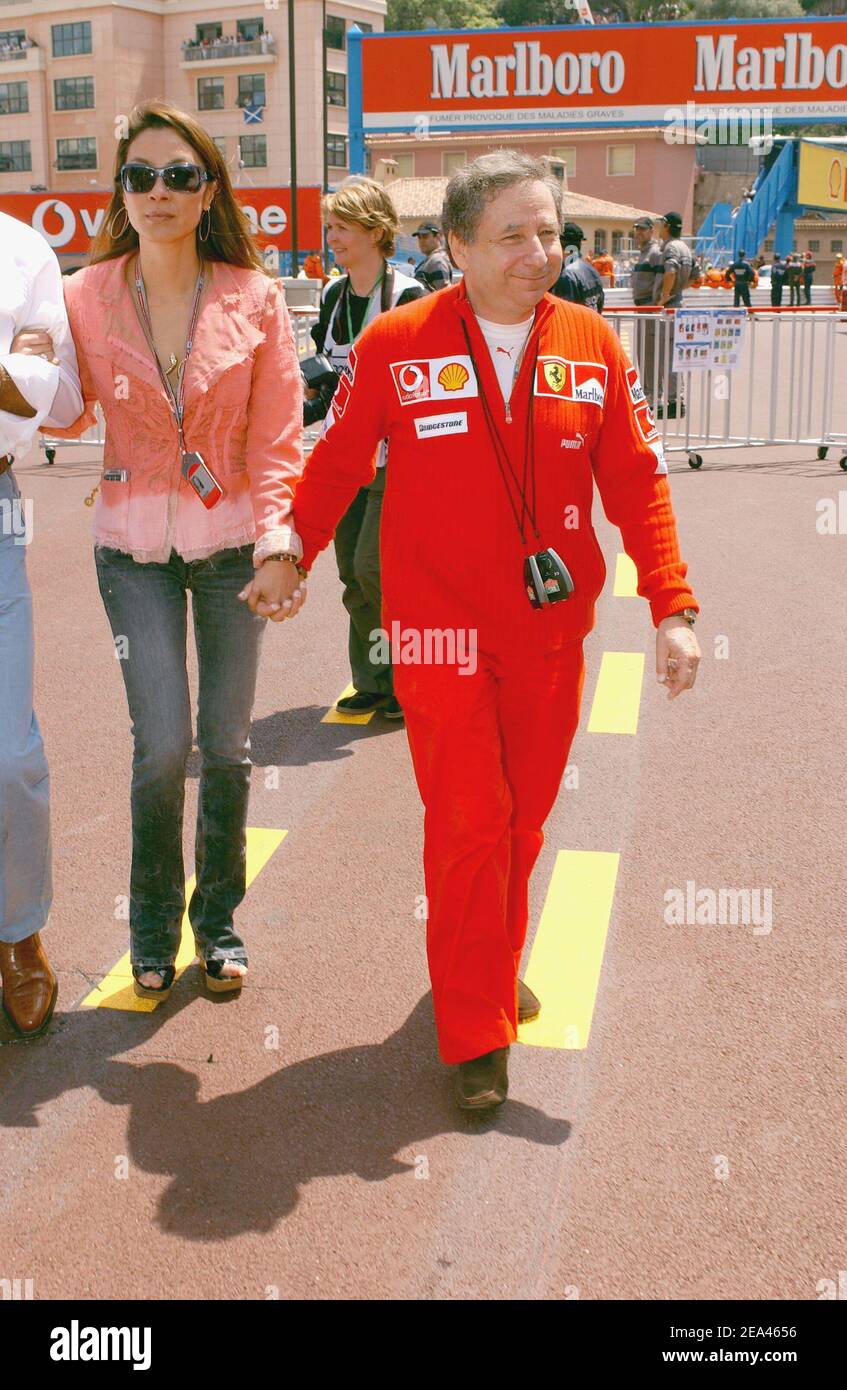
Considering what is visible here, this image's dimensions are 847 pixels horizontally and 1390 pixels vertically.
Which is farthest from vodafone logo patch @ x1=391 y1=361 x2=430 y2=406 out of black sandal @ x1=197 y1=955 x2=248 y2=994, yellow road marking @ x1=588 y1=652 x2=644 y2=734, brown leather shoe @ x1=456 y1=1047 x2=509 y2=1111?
yellow road marking @ x1=588 y1=652 x2=644 y2=734

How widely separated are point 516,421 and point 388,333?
0.35 meters

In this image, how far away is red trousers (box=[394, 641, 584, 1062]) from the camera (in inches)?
132

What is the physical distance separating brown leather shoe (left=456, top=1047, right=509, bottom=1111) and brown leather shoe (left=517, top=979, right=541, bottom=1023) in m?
0.45

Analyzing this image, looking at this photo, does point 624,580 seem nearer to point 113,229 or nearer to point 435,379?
point 113,229

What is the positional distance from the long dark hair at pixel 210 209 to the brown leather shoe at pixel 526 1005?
76.9 inches

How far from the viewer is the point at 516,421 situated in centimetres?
330

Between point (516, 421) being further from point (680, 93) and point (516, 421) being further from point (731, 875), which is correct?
point (680, 93)

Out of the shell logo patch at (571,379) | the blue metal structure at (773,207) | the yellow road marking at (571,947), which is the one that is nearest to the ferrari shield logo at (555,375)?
the shell logo patch at (571,379)

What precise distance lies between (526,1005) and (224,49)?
79158 mm

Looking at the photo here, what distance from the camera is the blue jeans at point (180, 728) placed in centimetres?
369

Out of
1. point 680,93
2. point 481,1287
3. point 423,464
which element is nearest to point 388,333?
point 423,464

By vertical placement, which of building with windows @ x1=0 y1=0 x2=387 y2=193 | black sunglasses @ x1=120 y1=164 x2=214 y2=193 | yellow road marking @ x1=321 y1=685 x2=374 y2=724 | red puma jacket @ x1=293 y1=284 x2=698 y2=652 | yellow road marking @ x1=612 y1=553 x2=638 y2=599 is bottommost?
yellow road marking @ x1=321 y1=685 x2=374 y2=724

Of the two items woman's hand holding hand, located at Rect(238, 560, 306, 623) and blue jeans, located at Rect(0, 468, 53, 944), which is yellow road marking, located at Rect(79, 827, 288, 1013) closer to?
blue jeans, located at Rect(0, 468, 53, 944)

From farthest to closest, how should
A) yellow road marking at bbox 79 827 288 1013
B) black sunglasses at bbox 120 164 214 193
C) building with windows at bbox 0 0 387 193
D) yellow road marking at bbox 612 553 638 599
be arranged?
building with windows at bbox 0 0 387 193 → yellow road marking at bbox 612 553 638 599 → yellow road marking at bbox 79 827 288 1013 → black sunglasses at bbox 120 164 214 193
